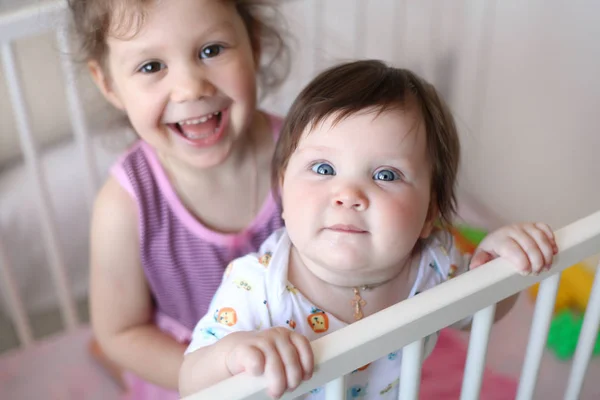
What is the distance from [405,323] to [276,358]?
0.10 m

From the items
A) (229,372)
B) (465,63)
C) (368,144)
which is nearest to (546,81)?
(465,63)

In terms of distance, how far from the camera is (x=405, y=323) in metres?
0.54

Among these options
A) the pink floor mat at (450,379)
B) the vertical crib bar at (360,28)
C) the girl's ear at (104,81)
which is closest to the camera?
the girl's ear at (104,81)

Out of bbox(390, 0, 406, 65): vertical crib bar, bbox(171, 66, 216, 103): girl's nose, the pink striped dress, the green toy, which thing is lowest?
the green toy

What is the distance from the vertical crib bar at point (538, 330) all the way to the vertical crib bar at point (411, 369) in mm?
128

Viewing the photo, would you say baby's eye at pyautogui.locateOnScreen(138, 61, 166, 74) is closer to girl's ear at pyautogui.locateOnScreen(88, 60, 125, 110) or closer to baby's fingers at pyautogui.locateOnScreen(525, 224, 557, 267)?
girl's ear at pyautogui.locateOnScreen(88, 60, 125, 110)

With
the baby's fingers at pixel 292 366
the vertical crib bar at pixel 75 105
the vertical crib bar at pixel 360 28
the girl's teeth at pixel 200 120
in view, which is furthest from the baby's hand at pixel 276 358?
the vertical crib bar at pixel 360 28

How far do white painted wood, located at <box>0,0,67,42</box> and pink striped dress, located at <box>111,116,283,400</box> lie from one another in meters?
0.20

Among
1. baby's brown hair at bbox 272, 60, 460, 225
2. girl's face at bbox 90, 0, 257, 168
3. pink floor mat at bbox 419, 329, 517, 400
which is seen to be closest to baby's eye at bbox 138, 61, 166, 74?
girl's face at bbox 90, 0, 257, 168

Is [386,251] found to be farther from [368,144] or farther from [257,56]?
[257,56]

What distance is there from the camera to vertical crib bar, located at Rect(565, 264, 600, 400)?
2.23ft

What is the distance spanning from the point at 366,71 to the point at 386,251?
0.18 m

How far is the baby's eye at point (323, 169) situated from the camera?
0.67 metres

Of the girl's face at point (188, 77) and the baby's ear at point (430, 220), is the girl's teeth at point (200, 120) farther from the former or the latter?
the baby's ear at point (430, 220)
